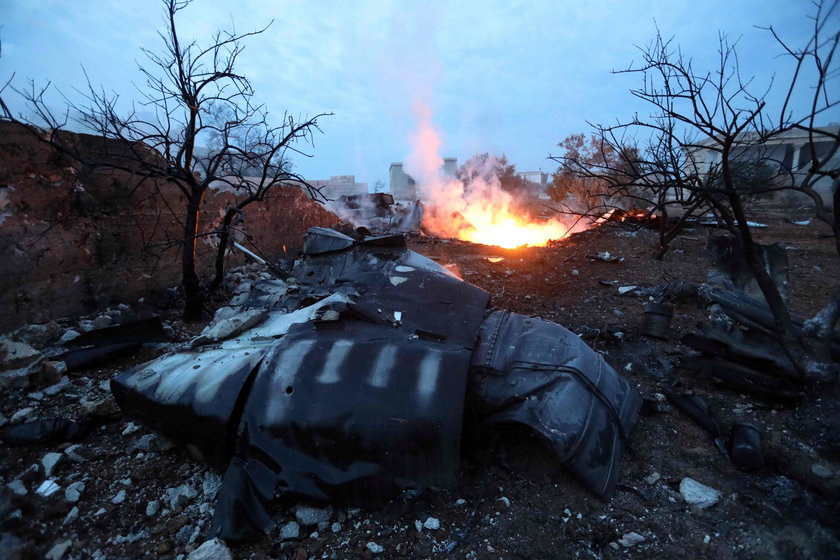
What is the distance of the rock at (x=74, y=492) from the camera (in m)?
2.52

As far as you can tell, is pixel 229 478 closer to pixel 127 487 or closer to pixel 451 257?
pixel 127 487

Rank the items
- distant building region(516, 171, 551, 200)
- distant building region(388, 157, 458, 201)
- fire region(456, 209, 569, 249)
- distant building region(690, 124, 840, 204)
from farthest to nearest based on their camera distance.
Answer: distant building region(516, 171, 551, 200) → distant building region(388, 157, 458, 201) → fire region(456, 209, 569, 249) → distant building region(690, 124, 840, 204)

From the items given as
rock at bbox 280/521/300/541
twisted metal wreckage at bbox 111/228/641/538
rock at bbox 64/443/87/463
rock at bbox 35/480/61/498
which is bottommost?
rock at bbox 35/480/61/498

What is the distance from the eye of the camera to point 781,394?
315 cm

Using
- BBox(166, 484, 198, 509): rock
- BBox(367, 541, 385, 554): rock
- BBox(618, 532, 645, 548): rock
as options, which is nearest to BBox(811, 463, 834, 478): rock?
BBox(618, 532, 645, 548): rock

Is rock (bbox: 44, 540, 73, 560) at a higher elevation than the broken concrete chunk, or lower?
lower

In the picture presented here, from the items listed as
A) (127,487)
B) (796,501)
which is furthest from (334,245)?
(796,501)

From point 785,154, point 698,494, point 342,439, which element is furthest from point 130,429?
point 785,154

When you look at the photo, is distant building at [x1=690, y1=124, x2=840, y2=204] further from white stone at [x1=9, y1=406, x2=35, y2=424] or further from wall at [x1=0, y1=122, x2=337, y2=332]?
wall at [x1=0, y1=122, x2=337, y2=332]

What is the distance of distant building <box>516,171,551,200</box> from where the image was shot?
31525mm

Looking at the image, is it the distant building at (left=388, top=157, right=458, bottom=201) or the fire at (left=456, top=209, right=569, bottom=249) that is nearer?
the fire at (left=456, top=209, right=569, bottom=249)

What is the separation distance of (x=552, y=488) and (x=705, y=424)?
4.95 feet

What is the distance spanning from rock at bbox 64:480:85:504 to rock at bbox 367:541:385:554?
1927mm

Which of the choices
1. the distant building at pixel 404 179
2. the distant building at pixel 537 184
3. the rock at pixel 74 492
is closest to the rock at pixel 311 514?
the rock at pixel 74 492
